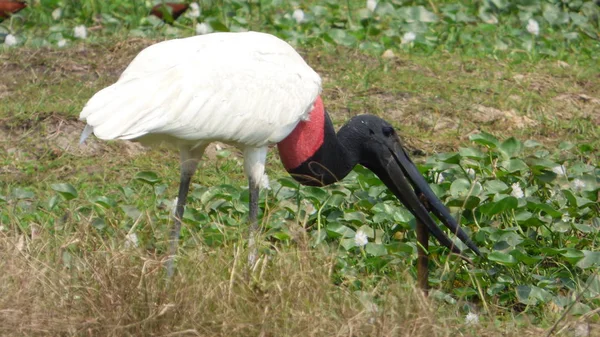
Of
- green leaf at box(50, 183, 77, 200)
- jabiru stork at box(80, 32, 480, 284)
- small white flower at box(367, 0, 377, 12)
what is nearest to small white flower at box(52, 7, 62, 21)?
small white flower at box(367, 0, 377, 12)

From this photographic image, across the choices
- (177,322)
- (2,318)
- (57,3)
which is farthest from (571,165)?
(57,3)

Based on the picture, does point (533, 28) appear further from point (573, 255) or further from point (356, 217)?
point (573, 255)

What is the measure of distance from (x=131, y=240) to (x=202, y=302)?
15.1 inches

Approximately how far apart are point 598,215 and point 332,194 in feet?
3.50

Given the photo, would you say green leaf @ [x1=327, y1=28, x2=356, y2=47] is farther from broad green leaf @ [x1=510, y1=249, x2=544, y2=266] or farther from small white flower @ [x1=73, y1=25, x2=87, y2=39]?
broad green leaf @ [x1=510, y1=249, x2=544, y2=266]

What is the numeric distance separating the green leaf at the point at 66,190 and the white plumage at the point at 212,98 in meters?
0.59

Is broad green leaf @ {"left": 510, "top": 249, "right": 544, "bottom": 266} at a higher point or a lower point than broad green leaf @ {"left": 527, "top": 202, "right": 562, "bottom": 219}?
higher

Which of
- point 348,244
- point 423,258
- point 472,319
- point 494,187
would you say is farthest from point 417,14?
point 472,319

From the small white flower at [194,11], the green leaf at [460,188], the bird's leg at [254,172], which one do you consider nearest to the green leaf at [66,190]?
the bird's leg at [254,172]

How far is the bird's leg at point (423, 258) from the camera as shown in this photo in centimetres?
431

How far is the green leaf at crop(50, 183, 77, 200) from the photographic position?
487 centimetres

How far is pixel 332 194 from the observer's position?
4.90 metres

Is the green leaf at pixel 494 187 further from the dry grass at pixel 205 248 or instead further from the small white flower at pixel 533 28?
the small white flower at pixel 533 28

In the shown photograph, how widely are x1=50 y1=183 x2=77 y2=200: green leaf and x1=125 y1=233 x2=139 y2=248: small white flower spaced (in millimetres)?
875
